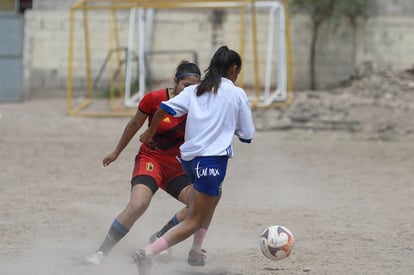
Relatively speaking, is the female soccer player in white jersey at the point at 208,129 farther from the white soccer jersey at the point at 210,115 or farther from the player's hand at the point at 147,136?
the player's hand at the point at 147,136

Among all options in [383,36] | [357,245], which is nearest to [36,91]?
[383,36]

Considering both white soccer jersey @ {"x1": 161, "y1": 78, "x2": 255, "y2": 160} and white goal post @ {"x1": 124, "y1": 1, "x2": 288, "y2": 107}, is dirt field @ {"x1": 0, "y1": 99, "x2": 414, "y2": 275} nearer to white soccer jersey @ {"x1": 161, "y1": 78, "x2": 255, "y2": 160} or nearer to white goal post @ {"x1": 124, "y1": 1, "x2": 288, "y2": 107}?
white soccer jersey @ {"x1": 161, "y1": 78, "x2": 255, "y2": 160}

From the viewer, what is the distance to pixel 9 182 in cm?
1164

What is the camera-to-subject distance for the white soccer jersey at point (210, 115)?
19.4 feet

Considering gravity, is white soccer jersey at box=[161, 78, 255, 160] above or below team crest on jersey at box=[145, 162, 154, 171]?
above

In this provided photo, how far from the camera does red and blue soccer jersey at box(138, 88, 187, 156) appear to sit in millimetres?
6641

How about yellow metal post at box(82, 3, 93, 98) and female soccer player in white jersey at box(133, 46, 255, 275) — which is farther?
yellow metal post at box(82, 3, 93, 98)

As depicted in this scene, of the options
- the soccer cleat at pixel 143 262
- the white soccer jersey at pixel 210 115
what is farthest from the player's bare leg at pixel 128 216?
the white soccer jersey at pixel 210 115

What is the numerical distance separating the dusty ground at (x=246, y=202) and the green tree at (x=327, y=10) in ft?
10.0

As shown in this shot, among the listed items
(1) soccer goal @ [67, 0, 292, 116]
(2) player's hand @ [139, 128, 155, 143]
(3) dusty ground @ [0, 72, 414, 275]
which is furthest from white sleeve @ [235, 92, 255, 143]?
(1) soccer goal @ [67, 0, 292, 116]

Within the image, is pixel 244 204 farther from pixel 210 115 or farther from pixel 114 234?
pixel 210 115

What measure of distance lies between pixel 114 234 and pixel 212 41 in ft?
47.8

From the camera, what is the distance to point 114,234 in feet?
22.0

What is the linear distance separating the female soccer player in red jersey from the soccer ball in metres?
0.76
